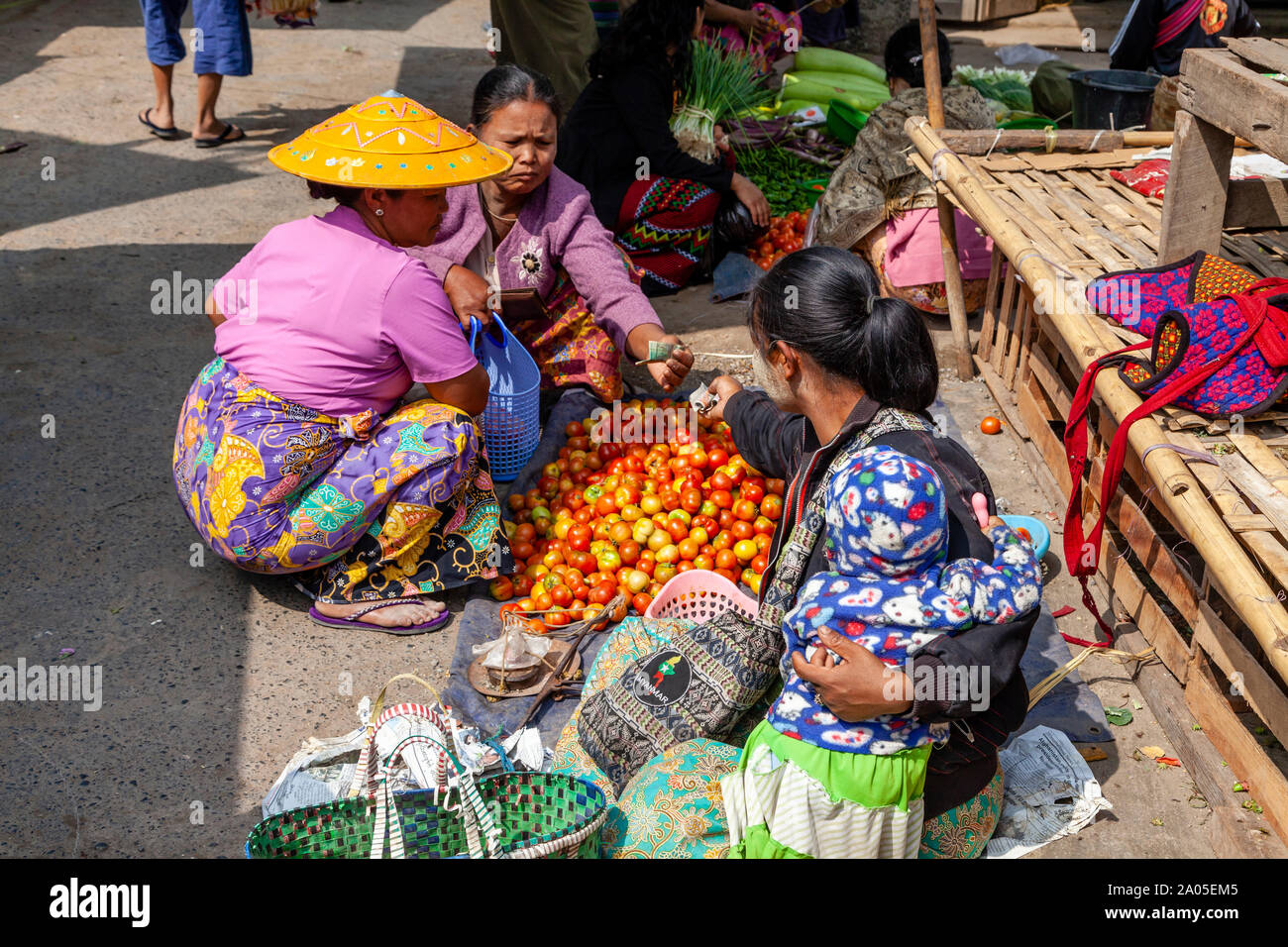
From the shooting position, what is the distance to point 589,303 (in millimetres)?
3854

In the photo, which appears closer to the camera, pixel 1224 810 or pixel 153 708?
pixel 1224 810

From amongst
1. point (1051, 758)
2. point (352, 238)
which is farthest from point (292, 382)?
point (1051, 758)

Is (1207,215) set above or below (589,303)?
above

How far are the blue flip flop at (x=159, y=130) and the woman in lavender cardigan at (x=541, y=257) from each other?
3966mm

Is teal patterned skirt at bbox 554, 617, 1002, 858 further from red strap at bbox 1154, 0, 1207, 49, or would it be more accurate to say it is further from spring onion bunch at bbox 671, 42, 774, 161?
red strap at bbox 1154, 0, 1207, 49

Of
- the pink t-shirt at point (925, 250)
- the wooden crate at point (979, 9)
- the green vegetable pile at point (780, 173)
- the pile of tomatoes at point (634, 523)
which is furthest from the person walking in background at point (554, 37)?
the wooden crate at point (979, 9)

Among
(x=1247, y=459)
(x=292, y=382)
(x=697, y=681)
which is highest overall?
(x=1247, y=459)

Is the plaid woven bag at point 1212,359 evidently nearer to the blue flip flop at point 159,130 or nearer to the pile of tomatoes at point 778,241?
the pile of tomatoes at point 778,241

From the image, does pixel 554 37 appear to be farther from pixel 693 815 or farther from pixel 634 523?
pixel 693 815

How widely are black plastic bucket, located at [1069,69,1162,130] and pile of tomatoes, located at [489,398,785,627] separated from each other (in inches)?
111

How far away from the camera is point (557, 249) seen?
3828 millimetres

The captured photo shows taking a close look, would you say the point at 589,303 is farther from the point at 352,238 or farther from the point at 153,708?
the point at 153,708
